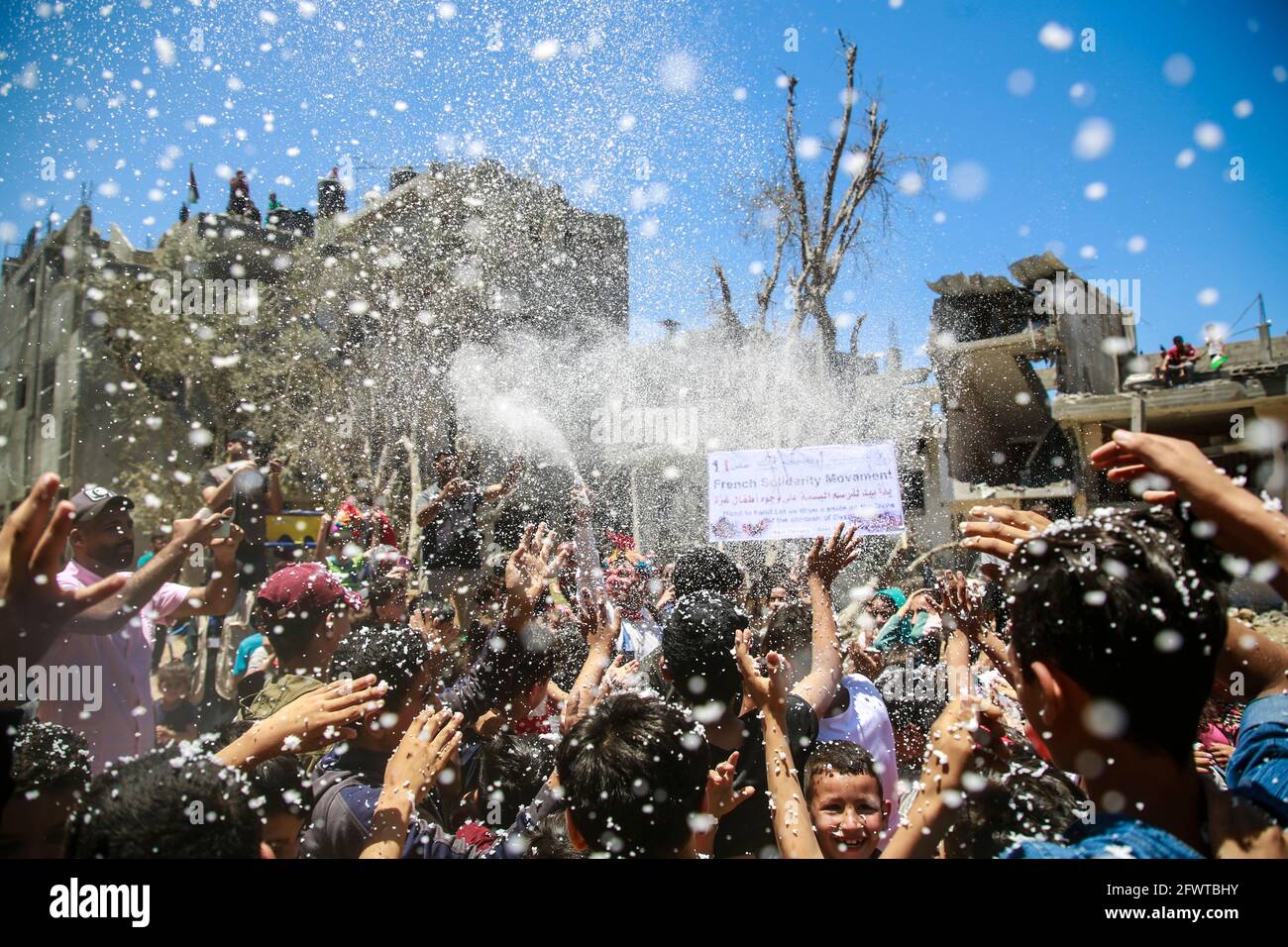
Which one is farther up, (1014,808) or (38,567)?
(38,567)

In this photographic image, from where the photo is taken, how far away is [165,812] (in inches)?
59.5

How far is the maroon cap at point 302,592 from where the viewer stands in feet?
9.75

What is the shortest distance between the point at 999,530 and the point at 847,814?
2.80ft

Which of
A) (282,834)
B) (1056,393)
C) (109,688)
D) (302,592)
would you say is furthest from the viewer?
(1056,393)

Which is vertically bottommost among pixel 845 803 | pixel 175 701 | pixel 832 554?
pixel 175 701

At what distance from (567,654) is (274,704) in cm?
115

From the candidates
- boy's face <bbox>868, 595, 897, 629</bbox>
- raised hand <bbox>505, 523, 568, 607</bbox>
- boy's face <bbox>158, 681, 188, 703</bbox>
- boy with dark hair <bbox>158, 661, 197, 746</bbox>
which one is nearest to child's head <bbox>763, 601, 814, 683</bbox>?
raised hand <bbox>505, 523, 568, 607</bbox>

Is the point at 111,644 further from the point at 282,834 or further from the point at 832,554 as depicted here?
the point at 832,554

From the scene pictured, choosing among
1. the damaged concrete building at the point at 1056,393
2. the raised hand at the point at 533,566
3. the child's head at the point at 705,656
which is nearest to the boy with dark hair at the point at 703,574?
the raised hand at the point at 533,566

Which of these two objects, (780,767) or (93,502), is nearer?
(780,767)

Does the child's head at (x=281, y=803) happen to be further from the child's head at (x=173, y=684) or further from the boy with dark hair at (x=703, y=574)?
the child's head at (x=173, y=684)

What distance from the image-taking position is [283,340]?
10734 millimetres

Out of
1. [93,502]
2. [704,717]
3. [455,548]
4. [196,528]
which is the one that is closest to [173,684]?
[455,548]
